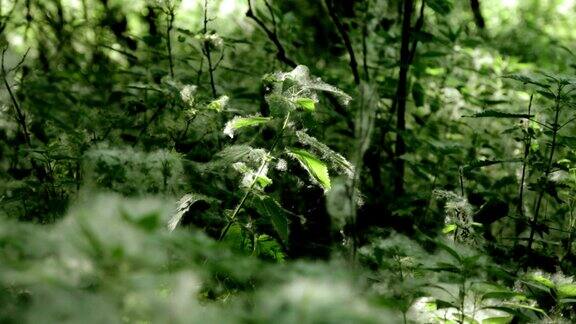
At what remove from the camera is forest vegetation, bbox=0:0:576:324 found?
A: 2.12ft

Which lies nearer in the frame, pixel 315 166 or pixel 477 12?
pixel 315 166

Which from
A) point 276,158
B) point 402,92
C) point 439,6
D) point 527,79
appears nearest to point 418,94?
point 402,92

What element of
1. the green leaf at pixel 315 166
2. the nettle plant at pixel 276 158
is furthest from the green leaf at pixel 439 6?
the green leaf at pixel 315 166

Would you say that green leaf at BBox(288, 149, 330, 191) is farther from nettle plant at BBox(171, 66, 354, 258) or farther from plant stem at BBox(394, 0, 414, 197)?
plant stem at BBox(394, 0, 414, 197)

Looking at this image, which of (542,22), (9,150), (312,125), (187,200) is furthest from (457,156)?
(542,22)

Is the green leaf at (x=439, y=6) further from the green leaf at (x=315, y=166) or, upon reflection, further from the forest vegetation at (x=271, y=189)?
the green leaf at (x=315, y=166)

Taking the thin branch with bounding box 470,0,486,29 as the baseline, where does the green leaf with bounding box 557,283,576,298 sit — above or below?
below

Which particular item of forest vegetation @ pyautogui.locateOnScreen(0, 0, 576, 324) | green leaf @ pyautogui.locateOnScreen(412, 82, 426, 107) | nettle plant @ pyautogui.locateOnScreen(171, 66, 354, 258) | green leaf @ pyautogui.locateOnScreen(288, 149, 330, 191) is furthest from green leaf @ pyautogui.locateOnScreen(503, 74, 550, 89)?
green leaf @ pyautogui.locateOnScreen(412, 82, 426, 107)

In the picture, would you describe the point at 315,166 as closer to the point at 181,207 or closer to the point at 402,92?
the point at 181,207

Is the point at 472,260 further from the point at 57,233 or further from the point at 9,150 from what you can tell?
the point at 9,150

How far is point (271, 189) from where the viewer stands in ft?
7.67

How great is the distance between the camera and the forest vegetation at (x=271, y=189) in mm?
646

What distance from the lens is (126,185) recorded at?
212 centimetres

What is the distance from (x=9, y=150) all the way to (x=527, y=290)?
2.53m
